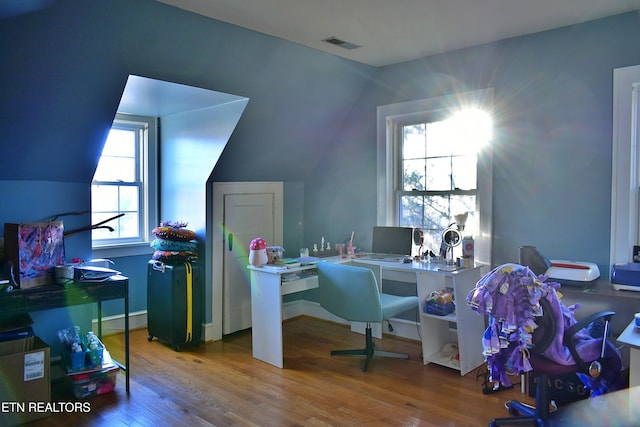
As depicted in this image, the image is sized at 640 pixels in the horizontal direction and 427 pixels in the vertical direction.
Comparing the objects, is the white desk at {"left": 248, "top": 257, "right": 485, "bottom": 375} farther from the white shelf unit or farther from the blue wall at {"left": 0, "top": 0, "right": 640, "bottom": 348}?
the blue wall at {"left": 0, "top": 0, "right": 640, "bottom": 348}

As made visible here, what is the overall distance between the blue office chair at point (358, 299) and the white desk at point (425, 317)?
0.65 ft

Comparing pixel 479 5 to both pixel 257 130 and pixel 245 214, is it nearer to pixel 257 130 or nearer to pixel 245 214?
pixel 257 130

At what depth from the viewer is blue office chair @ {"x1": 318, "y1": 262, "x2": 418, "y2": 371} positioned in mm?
3568

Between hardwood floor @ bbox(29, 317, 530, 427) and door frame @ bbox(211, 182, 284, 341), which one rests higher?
door frame @ bbox(211, 182, 284, 341)

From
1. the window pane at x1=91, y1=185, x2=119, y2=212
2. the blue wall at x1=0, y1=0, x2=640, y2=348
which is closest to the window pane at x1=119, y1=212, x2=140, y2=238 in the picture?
the window pane at x1=91, y1=185, x2=119, y2=212

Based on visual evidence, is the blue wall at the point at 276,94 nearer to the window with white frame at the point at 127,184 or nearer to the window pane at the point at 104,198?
the window with white frame at the point at 127,184

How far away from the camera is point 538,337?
257 cm

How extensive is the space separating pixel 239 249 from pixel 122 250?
110 centimetres

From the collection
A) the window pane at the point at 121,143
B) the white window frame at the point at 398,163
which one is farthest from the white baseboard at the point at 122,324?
the white window frame at the point at 398,163

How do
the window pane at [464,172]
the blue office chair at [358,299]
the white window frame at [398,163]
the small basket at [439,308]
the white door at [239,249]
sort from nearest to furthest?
the blue office chair at [358,299], the small basket at [439,308], the white window frame at [398,163], the window pane at [464,172], the white door at [239,249]

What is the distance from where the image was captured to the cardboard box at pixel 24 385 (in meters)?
2.87

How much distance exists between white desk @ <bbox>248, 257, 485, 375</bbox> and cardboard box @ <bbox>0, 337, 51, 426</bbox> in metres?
1.54

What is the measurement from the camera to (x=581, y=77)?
3547mm

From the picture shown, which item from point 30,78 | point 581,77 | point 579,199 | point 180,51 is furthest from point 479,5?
point 30,78
